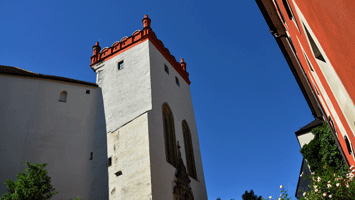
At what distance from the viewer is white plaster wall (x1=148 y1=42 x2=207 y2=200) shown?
37.6 ft

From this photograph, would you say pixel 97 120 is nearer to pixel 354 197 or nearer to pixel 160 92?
pixel 160 92

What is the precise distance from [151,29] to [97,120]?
662 centimetres

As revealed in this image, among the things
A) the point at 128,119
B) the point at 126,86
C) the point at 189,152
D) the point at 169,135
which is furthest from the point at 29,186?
the point at 189,152

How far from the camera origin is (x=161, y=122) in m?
13.6

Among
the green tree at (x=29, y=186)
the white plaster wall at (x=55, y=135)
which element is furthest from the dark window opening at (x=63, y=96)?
the green tree at (x=29, y=186)

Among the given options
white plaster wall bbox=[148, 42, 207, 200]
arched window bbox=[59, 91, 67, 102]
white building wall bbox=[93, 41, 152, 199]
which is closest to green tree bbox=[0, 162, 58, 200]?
white building wall bbox=[93, 41, 152, 199]

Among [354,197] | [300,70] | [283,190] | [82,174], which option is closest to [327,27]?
[354,197]

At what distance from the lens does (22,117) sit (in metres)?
12.6

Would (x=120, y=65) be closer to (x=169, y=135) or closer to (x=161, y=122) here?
(x=161, y=122)

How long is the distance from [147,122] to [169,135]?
2.16 metres

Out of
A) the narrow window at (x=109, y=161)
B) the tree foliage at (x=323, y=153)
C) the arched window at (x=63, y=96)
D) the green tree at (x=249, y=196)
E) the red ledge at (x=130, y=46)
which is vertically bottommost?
the green tree at (x=249, y=196)

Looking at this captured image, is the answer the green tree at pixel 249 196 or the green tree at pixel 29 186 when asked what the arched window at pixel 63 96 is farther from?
the green tree at pixel 249 196

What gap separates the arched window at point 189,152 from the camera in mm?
14938

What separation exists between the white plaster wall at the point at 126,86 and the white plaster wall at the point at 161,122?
1.37 feet
